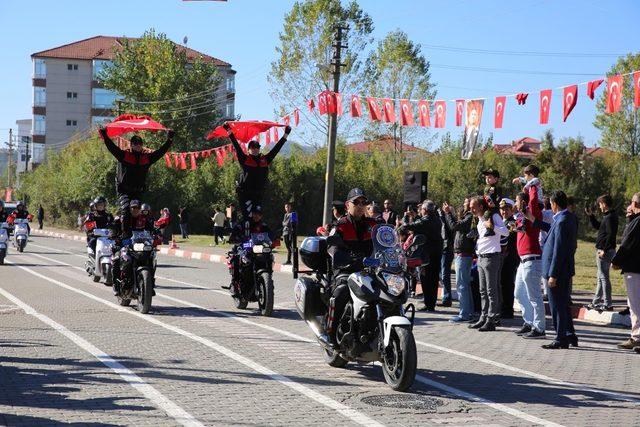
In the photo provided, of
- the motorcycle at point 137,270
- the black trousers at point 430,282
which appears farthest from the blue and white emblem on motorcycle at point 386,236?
the black trousers at point 430,282

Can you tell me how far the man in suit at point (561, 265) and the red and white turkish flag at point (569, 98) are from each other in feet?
19.2

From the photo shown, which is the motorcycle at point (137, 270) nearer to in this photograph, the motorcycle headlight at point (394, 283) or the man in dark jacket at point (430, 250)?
the man in dark jacket at point (430, 250)

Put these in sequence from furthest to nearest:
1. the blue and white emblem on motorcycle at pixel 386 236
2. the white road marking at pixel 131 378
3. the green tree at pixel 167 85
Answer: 1. the green tree at pixel 167 85
2. the blue and white emblem on motorcycle at pixel 386 236
3. the white road marking at pixel 131 378

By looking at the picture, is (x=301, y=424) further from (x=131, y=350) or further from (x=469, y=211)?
(x=469, y=211)

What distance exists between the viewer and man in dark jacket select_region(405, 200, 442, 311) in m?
15.6

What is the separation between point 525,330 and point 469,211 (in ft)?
8.22

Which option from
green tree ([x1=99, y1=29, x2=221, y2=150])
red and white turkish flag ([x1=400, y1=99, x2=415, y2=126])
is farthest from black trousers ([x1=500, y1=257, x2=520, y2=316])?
green tree ([x1=99, y1=29, x2=221, y2=150])

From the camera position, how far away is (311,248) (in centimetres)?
938

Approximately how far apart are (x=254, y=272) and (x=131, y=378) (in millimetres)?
5793

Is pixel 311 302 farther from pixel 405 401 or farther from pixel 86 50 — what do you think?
pixel 86 50

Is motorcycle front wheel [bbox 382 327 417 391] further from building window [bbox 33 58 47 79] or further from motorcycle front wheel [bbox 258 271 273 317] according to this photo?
building window [bbox 33 58 47 79]

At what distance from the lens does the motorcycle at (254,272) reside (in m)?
13.7

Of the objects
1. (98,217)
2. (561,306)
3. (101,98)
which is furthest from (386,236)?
(101,98)

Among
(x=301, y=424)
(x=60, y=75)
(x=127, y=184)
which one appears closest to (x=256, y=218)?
(x=127, y=184)
